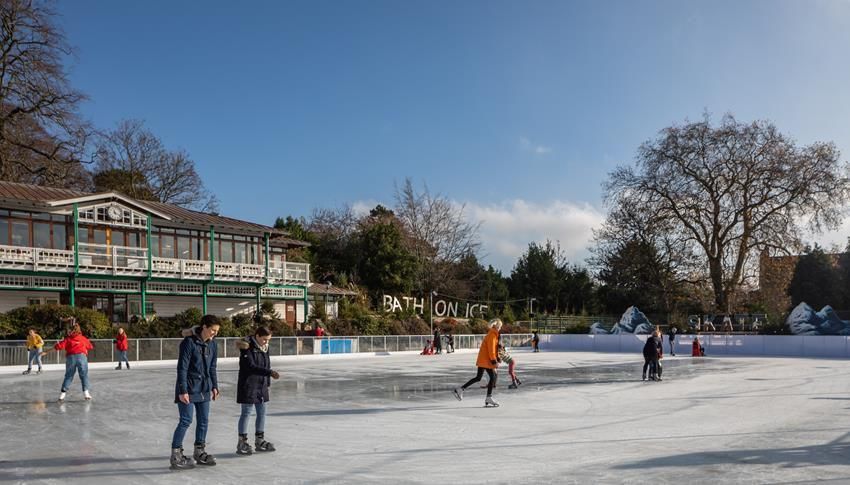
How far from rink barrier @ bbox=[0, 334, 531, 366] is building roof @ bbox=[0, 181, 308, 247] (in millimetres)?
11133

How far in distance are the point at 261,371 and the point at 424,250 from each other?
196ft

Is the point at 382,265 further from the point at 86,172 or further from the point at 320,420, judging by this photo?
the point at 320,420

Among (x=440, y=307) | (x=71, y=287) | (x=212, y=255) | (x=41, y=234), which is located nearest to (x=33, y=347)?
(x=71, y=287)

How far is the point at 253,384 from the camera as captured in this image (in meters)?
9.18

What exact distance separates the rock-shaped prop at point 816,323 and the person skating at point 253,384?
127 feet

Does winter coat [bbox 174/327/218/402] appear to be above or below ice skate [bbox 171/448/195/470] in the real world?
above

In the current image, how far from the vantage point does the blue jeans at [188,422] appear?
8289 millimetres

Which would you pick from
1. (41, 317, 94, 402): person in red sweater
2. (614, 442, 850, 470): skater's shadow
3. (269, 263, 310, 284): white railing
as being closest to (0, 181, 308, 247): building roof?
(269, 263, 310, 284): white railing

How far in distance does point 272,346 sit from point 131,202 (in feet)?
42.5

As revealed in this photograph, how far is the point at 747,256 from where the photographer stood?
51250mm

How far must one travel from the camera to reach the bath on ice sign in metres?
55.6

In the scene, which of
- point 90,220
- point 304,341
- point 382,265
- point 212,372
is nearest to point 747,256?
point 382,265

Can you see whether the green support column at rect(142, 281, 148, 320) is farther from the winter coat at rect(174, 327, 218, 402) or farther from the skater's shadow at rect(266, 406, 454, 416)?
the winter coat at rect(174, 327, 218, 402)

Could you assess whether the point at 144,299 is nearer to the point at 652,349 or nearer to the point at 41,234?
the point at 41,234
